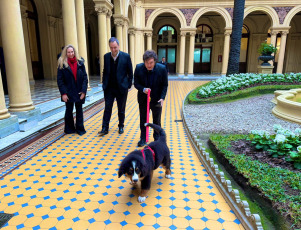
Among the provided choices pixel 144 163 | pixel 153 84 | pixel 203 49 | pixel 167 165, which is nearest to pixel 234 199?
pixel 167 165

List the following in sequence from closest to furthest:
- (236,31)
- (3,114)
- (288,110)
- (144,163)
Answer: (144,163), (3,114), (288,110), (236,31)

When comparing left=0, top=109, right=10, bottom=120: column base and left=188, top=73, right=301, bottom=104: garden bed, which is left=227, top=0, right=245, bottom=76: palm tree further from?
left=0, top=109, right=10, bottom=120: column base

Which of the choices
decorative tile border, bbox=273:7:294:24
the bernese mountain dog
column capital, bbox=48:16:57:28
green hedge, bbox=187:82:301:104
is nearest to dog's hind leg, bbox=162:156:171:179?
the bernese mountain dog

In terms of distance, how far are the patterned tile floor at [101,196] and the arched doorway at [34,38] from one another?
1143cm

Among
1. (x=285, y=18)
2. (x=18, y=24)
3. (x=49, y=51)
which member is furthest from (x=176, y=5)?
(x=18, y=24)

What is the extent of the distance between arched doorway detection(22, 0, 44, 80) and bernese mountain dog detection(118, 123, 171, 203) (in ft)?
43.0

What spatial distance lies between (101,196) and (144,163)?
Result: 0.85 metres

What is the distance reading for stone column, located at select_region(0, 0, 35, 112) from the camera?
459cm

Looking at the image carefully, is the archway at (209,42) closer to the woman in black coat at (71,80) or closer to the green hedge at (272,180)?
the woman in black coat at (71,80)

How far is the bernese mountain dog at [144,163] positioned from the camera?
2.31 meters

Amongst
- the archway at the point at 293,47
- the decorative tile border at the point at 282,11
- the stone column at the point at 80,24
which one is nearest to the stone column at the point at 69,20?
the stone column at the point at 80,24

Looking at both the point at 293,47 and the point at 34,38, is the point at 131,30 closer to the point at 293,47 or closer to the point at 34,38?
the point at 34,38

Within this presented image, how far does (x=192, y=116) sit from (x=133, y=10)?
14490mm

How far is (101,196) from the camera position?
9.11ft
